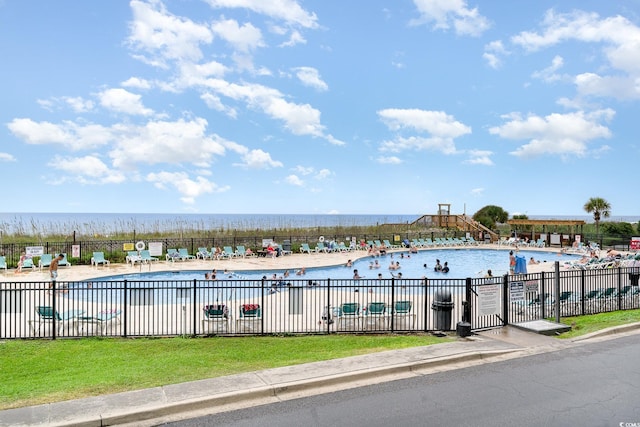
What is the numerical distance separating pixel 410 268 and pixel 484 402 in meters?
29.1

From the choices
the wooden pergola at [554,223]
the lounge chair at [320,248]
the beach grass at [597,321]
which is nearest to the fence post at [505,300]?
the beach grass at [597,321]

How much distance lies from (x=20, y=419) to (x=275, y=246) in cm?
3277

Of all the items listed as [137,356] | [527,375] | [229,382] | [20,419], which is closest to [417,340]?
[527,375]

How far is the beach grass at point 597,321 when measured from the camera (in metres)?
12.7

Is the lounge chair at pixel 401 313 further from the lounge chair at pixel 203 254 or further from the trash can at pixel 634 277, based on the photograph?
the lounge chair at pixel 203 254

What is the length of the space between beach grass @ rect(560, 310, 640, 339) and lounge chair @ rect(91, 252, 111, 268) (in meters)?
26.8

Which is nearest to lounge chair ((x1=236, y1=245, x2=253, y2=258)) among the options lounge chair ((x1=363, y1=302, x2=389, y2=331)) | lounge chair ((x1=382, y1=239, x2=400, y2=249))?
lounge chair ((x1=382, y1=239, x2=400, y2=249))

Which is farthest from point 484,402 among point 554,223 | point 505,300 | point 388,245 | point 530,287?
point 554,223

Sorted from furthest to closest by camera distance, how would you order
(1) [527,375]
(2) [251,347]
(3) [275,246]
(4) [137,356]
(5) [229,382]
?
(3) [275,246], (2) [251,347], (4) [137,356], (1) [527,375], (5) [229,382]

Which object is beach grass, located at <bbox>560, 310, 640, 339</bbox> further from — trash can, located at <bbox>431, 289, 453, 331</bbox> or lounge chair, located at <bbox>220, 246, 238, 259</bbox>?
lounge chair, located at <bbox>220, 246, 238, 259</bbox>

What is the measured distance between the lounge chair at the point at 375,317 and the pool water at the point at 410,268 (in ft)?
43.0

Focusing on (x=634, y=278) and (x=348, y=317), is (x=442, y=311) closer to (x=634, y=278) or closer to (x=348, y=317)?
(x=348, y=317)

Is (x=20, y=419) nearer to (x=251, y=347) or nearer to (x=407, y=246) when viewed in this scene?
(x=251, y=347)

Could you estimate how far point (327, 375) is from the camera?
865 cm
